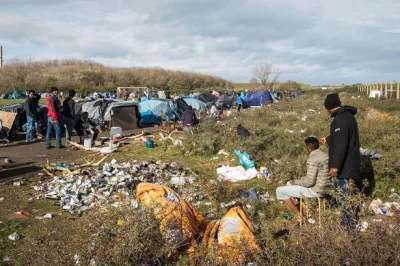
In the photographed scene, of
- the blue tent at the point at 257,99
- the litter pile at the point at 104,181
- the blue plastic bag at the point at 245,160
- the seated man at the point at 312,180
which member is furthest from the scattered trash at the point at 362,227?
the blue tent at the point at 257,99

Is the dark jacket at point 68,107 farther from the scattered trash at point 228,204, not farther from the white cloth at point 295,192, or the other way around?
the white cloth at point 295,192

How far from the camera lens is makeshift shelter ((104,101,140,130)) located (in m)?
16.8

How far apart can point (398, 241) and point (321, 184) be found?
2.43 m

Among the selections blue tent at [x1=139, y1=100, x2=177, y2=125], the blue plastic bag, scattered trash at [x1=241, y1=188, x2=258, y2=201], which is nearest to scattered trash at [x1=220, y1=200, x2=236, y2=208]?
scattered trash at [x1=241, y1=188, x2=258, y2=201]

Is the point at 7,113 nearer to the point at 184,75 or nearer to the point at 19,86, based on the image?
the point at 19,86

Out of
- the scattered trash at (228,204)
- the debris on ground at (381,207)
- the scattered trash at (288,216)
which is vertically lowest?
the scattered trash at (288,216)

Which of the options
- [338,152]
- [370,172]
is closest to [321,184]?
[338,152]

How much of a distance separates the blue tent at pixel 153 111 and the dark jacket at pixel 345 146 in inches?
569

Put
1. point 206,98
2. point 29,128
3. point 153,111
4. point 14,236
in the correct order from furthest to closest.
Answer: point 206,98
point 153,111
point 29,128
point 14,236

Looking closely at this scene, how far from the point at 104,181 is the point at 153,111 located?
11600 millimetres

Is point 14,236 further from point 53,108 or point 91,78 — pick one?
point 91,78

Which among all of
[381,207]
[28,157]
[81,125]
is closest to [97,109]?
[81,125]

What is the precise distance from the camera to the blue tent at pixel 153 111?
18891 millimetres

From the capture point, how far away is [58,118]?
11.2 meters
